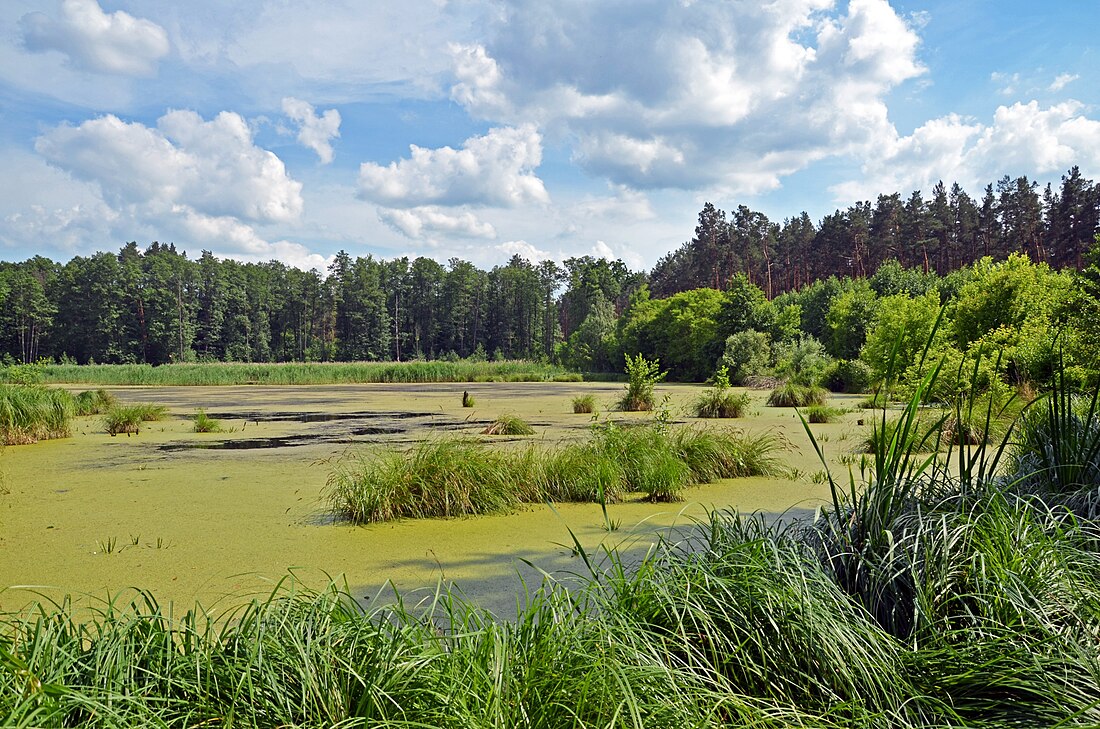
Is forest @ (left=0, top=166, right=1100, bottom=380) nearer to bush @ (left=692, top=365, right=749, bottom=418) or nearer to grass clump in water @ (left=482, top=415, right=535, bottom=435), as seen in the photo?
bush @ (left=692, top=365, right=749, bottom=418)

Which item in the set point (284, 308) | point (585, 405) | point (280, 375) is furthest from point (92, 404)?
point (284, 308)

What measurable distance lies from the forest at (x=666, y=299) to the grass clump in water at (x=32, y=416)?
32.6ft

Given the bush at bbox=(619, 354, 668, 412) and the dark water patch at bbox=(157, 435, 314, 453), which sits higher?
the bush at bbox=(619, 354, 668, 412)

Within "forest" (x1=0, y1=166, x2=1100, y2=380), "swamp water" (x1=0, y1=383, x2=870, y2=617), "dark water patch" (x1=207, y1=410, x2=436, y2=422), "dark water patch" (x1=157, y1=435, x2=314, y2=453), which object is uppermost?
"forest" (x1=0, y1=166, x2=1100, y2=380)

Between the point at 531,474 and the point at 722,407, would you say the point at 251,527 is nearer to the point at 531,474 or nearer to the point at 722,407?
the point at 531,474

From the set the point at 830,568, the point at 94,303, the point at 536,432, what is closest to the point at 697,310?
the point at 536,432

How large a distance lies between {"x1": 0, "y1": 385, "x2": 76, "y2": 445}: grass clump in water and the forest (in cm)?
994

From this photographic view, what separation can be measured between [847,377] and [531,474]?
53.2 feet

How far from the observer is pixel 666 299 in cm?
3938

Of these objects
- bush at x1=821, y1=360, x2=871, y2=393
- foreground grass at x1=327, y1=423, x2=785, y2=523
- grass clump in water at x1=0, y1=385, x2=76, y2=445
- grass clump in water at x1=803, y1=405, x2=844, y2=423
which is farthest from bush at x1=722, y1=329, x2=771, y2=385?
grass clump in water at x1=0, y1=385, x2=76, y2=445

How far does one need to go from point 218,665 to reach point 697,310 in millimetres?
30430

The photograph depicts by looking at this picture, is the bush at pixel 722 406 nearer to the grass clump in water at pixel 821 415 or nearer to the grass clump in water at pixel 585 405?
the grass clump in water at pixel 821 415

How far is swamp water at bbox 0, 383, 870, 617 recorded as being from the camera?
3.40 meters

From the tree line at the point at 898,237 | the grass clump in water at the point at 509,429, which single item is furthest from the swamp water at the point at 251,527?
the tree line at the point at 898,237
